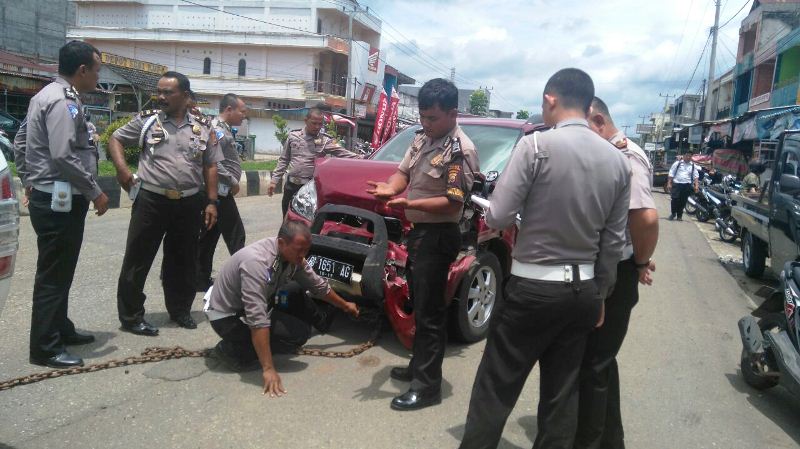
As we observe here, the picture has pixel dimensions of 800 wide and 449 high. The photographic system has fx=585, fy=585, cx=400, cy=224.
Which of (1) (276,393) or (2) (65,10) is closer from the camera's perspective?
(1) (276,393)

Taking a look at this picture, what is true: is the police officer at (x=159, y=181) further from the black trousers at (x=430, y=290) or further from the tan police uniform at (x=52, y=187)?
the black trousers at (x=430, y=290)

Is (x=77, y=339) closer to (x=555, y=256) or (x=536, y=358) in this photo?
(x=536, y=358)

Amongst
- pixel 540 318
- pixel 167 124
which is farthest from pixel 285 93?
pixel 540 318

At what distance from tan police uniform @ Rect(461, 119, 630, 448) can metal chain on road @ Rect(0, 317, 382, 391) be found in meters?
1.86

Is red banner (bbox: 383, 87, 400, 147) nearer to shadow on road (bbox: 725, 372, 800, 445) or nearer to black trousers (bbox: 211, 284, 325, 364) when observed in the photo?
black trousers (bbox: 211, 284, 325, 364)

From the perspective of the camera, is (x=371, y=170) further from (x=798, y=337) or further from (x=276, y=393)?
(x=798, y=337)

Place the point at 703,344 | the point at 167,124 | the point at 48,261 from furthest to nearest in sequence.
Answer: the point at 703,344, the point at 167,124, the point at 48,261

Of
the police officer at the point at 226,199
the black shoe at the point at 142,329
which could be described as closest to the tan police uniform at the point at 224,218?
the police officer at the point at 226,199

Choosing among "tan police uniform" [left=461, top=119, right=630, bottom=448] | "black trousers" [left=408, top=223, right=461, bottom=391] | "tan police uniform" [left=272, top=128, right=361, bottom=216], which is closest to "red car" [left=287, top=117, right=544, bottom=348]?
"black trousers" [left=408, top=223, right=461, bottom=391]

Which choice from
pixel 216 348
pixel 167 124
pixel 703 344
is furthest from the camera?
pixel 703 344

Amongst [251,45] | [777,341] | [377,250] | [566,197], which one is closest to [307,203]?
[377,250]

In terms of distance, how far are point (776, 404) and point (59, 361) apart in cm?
472

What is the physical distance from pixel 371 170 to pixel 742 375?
10.4 ft

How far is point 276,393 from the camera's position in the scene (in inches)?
138
